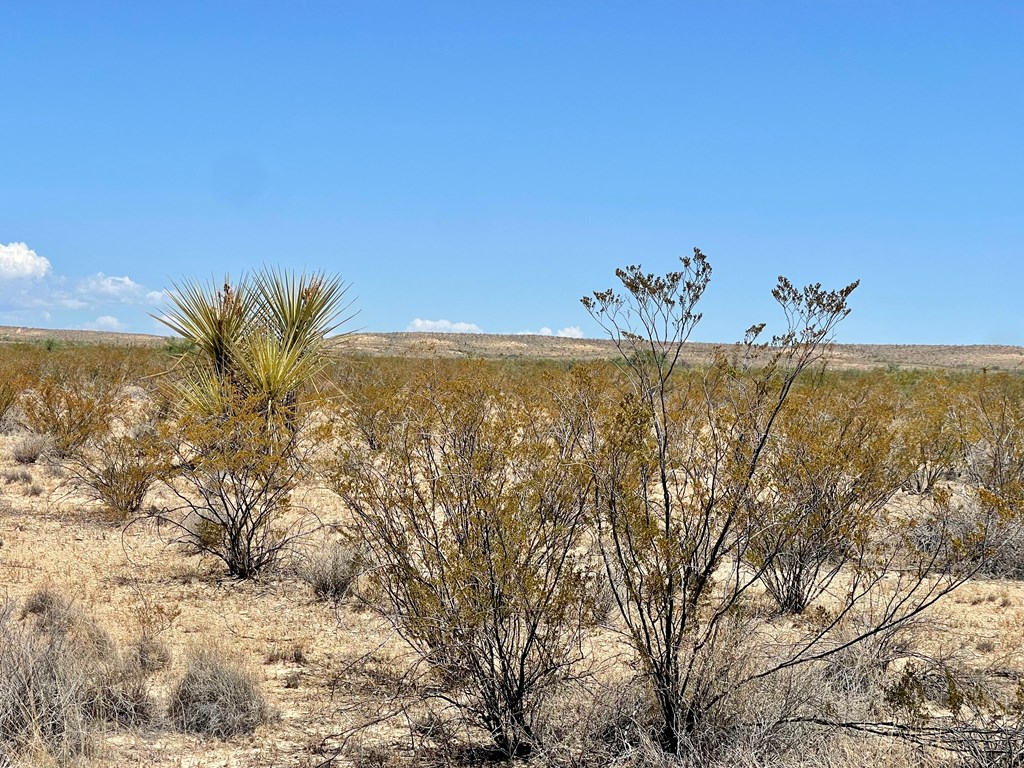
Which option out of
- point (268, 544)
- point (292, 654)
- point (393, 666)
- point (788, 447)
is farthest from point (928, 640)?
point (268, 544)

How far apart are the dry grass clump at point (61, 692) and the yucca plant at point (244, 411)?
10.2 ft

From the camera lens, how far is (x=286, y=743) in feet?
17.8

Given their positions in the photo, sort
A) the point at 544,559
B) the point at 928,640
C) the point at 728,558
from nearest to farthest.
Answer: the point at 544,559
the point at 928,640
the point at 728,558

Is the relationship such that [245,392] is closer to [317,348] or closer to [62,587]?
[317,348]

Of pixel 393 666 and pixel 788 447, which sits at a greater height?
pixel 788 447

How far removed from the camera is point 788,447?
854 cm

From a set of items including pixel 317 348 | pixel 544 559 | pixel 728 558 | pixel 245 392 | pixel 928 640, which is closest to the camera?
pixel 544 559

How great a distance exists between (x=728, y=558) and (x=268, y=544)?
16.5 ft

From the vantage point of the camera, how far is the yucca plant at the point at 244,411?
9.51 meters

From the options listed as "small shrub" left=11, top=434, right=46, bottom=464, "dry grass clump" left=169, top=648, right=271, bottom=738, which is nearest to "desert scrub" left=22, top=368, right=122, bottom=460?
"small shrub" left=11, top=434, right=46, bottom=464

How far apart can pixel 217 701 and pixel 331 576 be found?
3.22 m

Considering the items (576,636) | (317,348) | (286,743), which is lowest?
(286,743)

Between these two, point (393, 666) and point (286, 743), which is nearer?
point (286, 743)

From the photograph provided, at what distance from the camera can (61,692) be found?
508 centimetres
